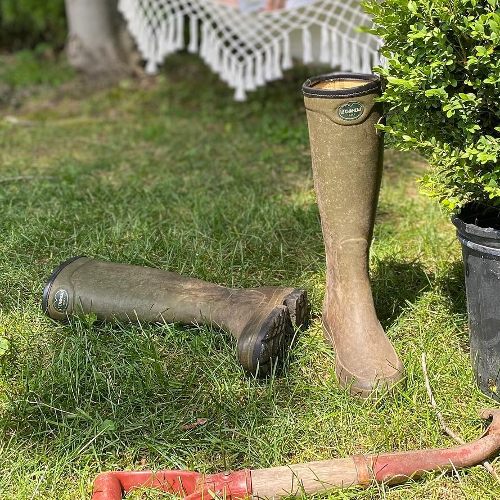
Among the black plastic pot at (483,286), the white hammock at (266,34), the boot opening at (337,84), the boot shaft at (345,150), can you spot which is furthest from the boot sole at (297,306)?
the white hammock at (266,34)

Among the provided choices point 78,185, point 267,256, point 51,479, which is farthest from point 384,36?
point 78,185

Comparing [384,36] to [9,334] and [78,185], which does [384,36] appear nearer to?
[9,334]

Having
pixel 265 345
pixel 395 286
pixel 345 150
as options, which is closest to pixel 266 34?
pixel 395 286

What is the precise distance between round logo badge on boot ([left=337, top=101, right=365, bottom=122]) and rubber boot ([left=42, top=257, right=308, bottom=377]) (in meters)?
0.52

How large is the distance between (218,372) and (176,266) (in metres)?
0.64

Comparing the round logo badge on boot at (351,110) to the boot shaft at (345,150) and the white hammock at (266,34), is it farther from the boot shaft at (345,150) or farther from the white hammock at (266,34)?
the white hammock at (266,34)

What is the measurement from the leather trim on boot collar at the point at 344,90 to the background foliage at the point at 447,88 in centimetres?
8

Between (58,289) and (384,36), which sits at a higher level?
(384,36)

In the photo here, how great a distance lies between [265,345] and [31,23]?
5.79 meters

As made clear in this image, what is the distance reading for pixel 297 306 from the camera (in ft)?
7.14

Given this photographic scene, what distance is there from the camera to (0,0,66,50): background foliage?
6.48 meters

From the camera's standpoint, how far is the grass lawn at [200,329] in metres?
1.83

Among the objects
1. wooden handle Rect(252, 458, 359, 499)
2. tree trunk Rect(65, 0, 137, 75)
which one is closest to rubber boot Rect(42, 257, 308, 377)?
wooden handle Rect(252, 458, 359, 499)

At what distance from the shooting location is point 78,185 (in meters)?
3.48
